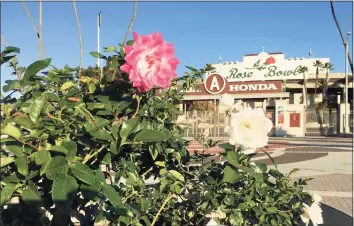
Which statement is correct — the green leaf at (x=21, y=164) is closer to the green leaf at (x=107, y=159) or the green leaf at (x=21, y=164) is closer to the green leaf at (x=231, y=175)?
the green leaf at (x=107, y=159)

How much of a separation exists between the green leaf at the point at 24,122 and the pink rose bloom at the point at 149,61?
39 centimetres

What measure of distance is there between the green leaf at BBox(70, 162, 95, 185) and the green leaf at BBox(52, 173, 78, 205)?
3 centimetres

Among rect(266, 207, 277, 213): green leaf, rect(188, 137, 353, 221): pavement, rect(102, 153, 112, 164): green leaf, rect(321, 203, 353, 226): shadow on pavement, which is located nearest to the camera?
rect(102, 153, 112, 164): green leaf

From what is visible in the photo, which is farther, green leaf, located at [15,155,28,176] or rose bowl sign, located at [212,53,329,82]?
rose bowl sign, located at [212,53,329,82]

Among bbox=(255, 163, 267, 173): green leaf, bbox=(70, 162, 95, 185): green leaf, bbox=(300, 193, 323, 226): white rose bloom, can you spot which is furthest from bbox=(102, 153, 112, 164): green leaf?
bbox=(300, 193, 323, 226): white rose bloom

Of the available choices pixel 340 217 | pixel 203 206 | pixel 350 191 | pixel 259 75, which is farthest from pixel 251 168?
pixel 259 75

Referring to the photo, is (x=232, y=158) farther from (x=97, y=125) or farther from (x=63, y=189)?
(x=63, y=189)

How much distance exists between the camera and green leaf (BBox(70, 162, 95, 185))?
133 centimetres

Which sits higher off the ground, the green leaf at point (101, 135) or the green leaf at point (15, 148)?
the green leaf at point (101, 135)

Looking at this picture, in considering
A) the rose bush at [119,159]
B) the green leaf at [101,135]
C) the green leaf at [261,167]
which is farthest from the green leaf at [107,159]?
the green leaf at [261,167]

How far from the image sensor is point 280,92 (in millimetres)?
29906

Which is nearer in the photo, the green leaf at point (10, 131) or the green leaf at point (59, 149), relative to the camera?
the green leaf at point (10, 131)

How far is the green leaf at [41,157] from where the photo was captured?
1.38 m

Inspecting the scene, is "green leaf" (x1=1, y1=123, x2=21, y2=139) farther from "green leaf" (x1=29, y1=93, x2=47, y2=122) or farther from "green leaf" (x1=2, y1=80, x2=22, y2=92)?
"green leaf" (x1=2, y1=80, x2=22, y2=92)
